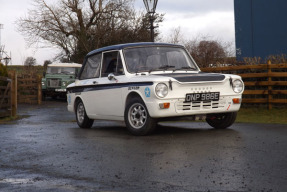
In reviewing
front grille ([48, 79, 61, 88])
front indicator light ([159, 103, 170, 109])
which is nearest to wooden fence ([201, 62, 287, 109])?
front indicator light ([159, 103, 170, 109])

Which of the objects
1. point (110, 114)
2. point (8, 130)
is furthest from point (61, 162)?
point (8, 130)

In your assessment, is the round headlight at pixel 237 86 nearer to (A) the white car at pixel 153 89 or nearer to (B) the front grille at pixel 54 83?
(A) the white car at pixel 153 89

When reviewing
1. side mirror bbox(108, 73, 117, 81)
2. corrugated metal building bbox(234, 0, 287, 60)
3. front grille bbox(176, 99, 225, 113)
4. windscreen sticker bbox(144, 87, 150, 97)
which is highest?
corrugated metal building bbox(234, 0, 287, 60)

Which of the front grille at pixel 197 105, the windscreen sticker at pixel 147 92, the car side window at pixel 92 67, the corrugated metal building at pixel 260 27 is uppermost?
the corrugated metal building at pixel 260 27

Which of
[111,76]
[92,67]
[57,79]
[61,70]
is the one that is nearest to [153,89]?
[111,76]

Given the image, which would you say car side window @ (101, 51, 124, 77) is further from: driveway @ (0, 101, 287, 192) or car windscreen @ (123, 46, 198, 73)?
driveway @ (0, 101, 287, 192)

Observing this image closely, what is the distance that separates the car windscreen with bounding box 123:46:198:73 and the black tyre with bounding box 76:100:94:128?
2.25 meters

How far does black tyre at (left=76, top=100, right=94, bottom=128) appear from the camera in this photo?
1145 cm

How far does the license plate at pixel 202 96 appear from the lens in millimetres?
8773

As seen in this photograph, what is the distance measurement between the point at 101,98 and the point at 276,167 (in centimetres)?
552

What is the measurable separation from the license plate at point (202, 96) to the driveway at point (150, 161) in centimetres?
68

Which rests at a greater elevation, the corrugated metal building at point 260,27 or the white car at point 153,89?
the corrugated metal building at point 260,27

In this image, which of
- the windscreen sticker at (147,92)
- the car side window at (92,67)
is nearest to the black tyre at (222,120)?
the windscreen sticker at (147,92)

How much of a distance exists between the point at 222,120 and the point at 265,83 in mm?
5760
